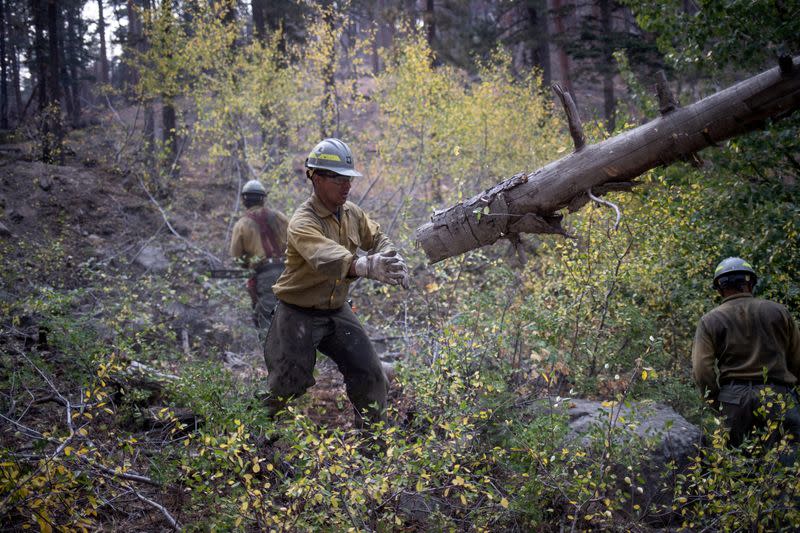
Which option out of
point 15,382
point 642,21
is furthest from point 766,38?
point 15,382

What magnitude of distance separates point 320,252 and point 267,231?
12.3ft

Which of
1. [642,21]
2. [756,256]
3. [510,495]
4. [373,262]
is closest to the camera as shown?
[510,495]

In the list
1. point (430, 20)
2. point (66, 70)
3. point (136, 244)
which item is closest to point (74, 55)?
point (66, 70)

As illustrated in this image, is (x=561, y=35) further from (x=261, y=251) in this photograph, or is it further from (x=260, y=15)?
(x=261, y=251)

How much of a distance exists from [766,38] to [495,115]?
8009mm

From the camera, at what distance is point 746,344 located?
4.45 meters

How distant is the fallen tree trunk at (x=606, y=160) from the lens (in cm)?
375

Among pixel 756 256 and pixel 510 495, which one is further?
pixel 756 256

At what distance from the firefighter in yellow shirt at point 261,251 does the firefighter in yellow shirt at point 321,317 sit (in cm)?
280

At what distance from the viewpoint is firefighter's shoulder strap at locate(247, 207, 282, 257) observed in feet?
25.1

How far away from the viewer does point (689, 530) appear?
3.80 m

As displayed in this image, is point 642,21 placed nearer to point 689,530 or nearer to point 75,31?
point 689,530

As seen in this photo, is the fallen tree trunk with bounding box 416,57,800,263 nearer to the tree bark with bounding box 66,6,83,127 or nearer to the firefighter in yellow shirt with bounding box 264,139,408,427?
the firefighter in yellow shirt with bounding box 264,139,408,427

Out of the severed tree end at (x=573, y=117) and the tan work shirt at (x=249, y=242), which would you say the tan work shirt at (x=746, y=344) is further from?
the tan work shirt at (x=249, y=242)
